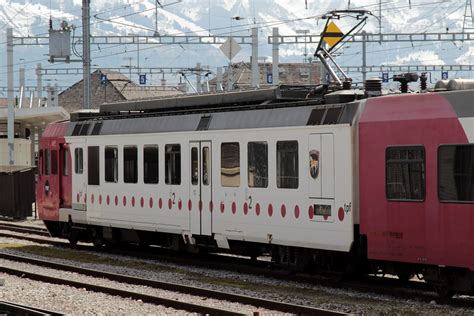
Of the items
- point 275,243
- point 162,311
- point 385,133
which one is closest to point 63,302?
point 162,311

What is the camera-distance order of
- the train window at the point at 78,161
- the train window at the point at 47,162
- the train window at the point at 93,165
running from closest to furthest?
the train window at the point at 93,165 < the train window at the point at 78,161 < the train window at the point at 47,162

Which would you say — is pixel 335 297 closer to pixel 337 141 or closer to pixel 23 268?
pixel 337 141

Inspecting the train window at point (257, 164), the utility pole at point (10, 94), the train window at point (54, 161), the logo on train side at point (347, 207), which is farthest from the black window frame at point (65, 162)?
the utility pole at point (10, 94)

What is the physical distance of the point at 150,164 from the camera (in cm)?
2280

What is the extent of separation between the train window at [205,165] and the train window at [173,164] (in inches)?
34.9

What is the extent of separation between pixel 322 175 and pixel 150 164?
594 cm

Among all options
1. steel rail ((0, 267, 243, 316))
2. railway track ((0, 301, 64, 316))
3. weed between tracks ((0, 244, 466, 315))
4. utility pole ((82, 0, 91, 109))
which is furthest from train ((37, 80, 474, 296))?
utility pole ((82, 0, 91, 109))

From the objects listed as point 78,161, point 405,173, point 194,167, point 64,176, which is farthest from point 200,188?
point 64,176

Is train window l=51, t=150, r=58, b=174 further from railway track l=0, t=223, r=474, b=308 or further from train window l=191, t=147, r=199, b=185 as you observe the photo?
train window l=191, t=147, r=199, b=185

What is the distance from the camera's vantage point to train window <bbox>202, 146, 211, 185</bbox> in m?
20.8

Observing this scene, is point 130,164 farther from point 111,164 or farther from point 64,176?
point 64,176

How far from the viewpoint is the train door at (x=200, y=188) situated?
20.9 m

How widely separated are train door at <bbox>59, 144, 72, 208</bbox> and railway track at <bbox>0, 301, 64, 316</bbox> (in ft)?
35.9

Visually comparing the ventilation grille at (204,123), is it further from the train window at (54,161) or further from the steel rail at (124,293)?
the train window at (54,161)
